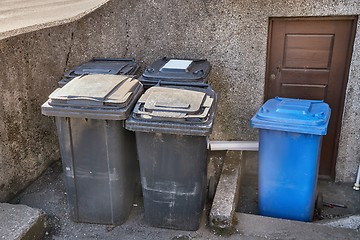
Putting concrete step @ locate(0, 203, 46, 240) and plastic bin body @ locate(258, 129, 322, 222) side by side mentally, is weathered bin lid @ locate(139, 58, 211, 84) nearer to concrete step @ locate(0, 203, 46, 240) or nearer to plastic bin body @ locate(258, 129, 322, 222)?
plastic bin body @ locate(258, 129, 322, 222)

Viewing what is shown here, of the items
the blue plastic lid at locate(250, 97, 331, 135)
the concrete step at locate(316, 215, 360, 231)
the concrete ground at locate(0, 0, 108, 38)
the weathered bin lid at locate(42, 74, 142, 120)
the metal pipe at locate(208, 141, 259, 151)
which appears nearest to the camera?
the weathered bin lid at locate(42, 74, 142, 120)

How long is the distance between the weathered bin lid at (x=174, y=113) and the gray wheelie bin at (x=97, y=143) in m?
0.13

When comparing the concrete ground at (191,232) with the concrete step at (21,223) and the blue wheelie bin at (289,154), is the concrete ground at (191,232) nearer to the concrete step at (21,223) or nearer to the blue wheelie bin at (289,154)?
the concrete step at (21,223)

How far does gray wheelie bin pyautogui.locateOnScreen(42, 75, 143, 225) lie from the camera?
10.7ft

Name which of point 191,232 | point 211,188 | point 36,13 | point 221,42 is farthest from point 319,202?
point 36,13

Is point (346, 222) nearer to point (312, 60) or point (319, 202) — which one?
point (319, 202)

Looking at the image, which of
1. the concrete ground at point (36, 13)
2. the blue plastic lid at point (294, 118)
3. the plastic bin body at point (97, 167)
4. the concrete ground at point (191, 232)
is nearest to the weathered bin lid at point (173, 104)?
the plastic bin body at point (97, 167)

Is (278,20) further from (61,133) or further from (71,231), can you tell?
(71,231)

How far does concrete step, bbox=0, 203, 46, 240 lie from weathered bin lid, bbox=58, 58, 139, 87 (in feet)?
4.28

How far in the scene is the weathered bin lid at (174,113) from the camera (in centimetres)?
311

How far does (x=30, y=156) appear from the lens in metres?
4.33

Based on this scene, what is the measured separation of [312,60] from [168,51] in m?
1.72

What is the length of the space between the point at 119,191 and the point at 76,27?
7.19 feet

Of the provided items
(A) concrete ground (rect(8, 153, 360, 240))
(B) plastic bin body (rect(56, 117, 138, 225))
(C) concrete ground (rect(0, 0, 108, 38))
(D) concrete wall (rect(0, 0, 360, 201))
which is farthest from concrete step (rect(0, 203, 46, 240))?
(C) concrete ground (rect(0, 0, 108, 38))
